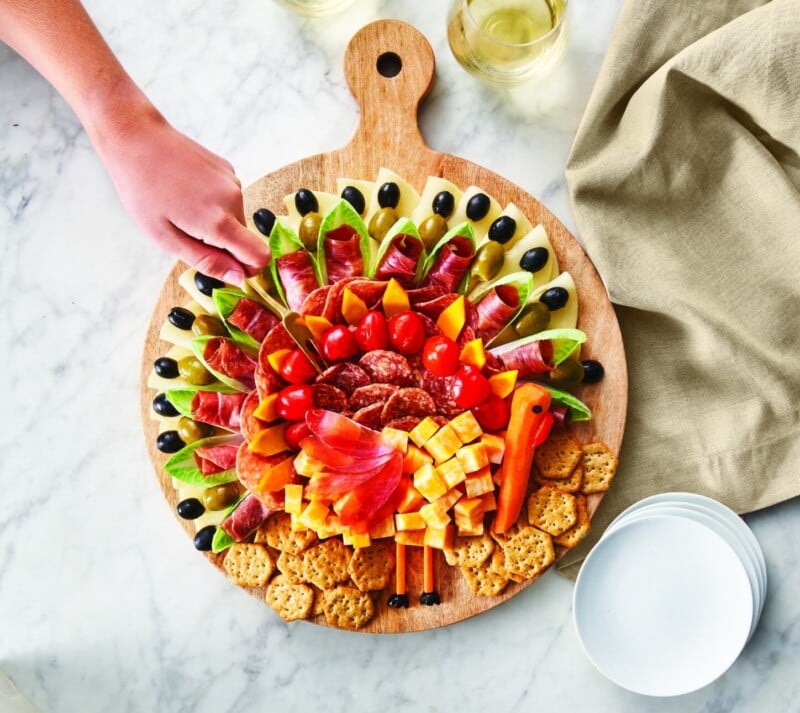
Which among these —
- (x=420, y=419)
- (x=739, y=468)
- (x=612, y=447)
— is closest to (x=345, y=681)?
(x=420, y=419)

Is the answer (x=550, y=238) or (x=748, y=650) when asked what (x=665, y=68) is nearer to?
(x=550, y=238)

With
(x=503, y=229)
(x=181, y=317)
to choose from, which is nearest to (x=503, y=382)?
(x=503, y=229)

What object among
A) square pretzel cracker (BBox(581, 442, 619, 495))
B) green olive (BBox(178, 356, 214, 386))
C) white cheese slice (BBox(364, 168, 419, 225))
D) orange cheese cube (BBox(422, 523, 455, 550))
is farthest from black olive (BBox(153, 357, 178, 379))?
square pretzel cracker (BBox(581, 442, 619, 495))

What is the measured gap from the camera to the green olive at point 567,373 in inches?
59.3

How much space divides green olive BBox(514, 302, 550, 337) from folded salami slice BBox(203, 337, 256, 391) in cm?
50

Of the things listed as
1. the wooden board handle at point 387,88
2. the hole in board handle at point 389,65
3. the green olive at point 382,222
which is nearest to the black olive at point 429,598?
the green olive at point 382,222

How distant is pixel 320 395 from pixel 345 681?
23.7 inches

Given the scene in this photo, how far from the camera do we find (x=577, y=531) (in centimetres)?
151

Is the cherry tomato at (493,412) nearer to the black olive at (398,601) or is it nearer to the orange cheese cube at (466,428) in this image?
the orange cheese cube at (466,428)

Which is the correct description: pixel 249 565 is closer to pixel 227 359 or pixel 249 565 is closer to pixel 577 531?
pixel 227 359

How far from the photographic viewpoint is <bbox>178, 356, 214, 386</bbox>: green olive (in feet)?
A: 5.05

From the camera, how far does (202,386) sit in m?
1.55

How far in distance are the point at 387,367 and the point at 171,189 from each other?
491 mm

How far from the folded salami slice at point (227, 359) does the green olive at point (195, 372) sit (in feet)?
0.10
